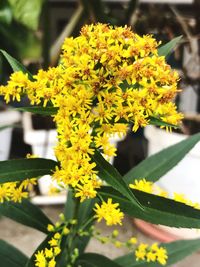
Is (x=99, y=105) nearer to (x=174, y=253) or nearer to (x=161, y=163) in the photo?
(x=161, y=163)

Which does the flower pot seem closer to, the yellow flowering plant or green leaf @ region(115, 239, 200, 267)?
green leaf @ region(115, 239, 200, 267)

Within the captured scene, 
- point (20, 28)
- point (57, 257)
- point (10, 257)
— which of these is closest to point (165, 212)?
point (57, 257)

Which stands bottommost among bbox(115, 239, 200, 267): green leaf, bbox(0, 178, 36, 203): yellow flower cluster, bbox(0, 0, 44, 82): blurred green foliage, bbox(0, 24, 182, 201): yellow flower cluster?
bbox(115, 239, 200, 267): green leaf

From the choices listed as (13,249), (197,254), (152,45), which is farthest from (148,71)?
(197,254)

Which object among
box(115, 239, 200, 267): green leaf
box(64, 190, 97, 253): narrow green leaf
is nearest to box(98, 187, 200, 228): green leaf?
box(64, 190, 97, 253): narrow green leaf

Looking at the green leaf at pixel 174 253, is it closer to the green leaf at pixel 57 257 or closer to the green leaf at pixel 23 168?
the green leaf at pixel 57 257

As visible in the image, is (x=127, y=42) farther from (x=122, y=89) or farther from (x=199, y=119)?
(x=199, y=119)

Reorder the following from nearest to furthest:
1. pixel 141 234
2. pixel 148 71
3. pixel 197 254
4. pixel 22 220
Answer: pixel 148 71
pixel 22 220
pixel 197 254
pixel 141 234
